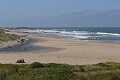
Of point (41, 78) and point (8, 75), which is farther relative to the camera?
point (8, 75)

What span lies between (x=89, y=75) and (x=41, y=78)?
1.90m

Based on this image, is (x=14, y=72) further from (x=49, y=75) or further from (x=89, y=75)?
(x=89, y=75)

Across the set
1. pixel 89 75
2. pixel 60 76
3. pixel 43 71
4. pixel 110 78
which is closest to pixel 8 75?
pixel 43 71


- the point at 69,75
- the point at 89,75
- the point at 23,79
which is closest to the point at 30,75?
the point at 23,79

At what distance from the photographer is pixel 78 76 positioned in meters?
12.3

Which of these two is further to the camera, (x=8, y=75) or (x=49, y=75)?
(x=8, y=75)

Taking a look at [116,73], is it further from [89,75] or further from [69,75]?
[69,75]

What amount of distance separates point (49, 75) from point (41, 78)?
365mm

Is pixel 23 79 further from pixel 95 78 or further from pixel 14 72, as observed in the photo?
pixel 95 78

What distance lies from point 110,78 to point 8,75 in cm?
384

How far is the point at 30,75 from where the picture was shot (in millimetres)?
11945

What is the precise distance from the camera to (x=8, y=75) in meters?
12.5

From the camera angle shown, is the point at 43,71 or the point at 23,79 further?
the point at 43,71

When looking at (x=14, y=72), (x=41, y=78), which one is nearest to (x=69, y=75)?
(x=41, y=78)
